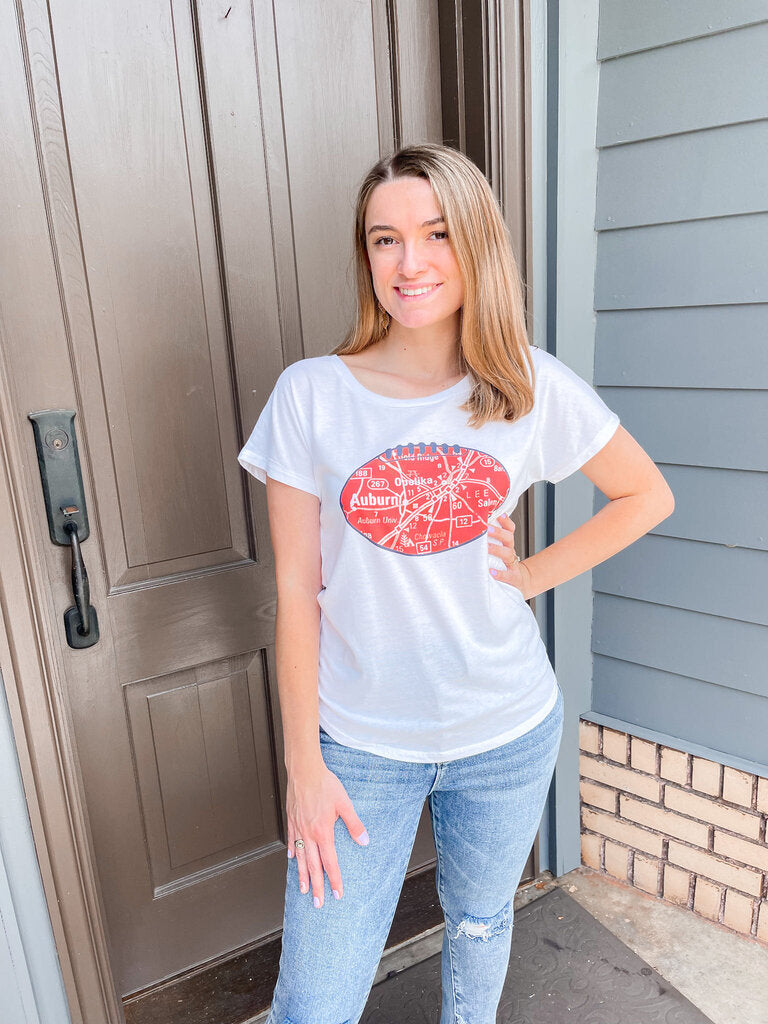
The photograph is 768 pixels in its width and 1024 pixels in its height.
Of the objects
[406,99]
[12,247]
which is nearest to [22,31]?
[12,247]

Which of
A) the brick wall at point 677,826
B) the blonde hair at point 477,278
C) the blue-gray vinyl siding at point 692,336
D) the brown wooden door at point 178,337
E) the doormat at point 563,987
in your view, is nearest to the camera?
the blonde hair at point 477,278

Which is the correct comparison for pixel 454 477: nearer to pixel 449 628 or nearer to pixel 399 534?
pixel 399 534

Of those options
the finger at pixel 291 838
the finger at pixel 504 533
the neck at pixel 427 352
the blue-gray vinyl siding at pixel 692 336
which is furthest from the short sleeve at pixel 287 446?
the blue-gray vinyl siding at pixel 692 336

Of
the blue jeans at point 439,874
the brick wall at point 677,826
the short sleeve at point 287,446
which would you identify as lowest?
the brick wall at point 677,826

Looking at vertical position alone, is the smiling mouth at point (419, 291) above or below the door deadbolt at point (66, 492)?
above

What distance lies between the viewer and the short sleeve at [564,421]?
134cm

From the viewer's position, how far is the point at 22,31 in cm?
143

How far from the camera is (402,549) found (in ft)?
4.04

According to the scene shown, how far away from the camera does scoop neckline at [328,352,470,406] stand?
4.12ft

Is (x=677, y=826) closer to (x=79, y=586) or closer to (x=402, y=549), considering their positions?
(x=402, y=549)

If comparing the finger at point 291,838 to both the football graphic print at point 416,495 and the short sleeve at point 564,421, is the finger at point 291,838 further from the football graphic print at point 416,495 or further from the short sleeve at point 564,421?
the short sleeve at point 564,421

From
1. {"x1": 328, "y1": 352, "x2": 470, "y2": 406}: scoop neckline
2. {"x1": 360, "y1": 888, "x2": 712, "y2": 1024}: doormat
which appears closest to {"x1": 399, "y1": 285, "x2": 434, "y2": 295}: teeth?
{"x1": 328, "y1": 352, "x2": 470, "y2": 406}: scoop neckline

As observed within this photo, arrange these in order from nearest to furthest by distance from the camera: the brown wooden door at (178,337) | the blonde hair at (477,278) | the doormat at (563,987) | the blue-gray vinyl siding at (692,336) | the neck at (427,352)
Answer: the blonde hair at (477,278) → the neck at (427,352) → the brown wooden door at (178,337) → the blue-gray vinyl siding at (692,336) → the doormat at (563,987)

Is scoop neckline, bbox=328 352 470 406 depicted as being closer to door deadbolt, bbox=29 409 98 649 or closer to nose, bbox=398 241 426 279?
nose, bbox=398 241 426 279
